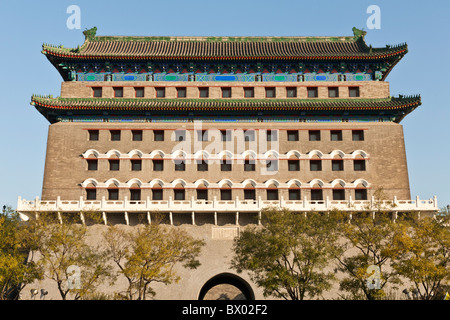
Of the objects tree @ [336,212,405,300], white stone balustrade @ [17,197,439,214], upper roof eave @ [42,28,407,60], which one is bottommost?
tree @ [336,212,405,300]

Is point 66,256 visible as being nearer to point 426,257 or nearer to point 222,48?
point 426,257

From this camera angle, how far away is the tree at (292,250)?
140 feet

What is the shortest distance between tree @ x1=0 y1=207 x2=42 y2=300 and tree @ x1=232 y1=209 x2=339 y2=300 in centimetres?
1675

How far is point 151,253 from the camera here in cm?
4494

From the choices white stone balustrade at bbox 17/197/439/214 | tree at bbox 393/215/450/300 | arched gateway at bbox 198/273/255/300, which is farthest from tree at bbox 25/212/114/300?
tree at bbox 393/215/450/300

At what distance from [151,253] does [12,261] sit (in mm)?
10632

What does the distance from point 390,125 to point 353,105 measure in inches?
172

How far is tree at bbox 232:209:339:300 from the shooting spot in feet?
140

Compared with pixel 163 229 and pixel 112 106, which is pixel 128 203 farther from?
pixel 112 106

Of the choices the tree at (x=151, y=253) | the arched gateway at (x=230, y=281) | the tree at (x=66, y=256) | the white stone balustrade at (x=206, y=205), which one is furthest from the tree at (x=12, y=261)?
the arched gateway at (x=230, y=281)

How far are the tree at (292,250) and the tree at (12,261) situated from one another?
660 inches

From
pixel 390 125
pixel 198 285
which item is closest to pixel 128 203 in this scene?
pixel 198 285

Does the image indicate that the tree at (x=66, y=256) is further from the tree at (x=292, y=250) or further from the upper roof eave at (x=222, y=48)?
the upper roof eave at (x=222, y=48)

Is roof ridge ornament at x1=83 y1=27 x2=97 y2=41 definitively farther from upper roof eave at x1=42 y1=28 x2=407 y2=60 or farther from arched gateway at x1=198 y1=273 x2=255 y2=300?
arched gateway at x1=198 y1=273 x2=255 y2=300
